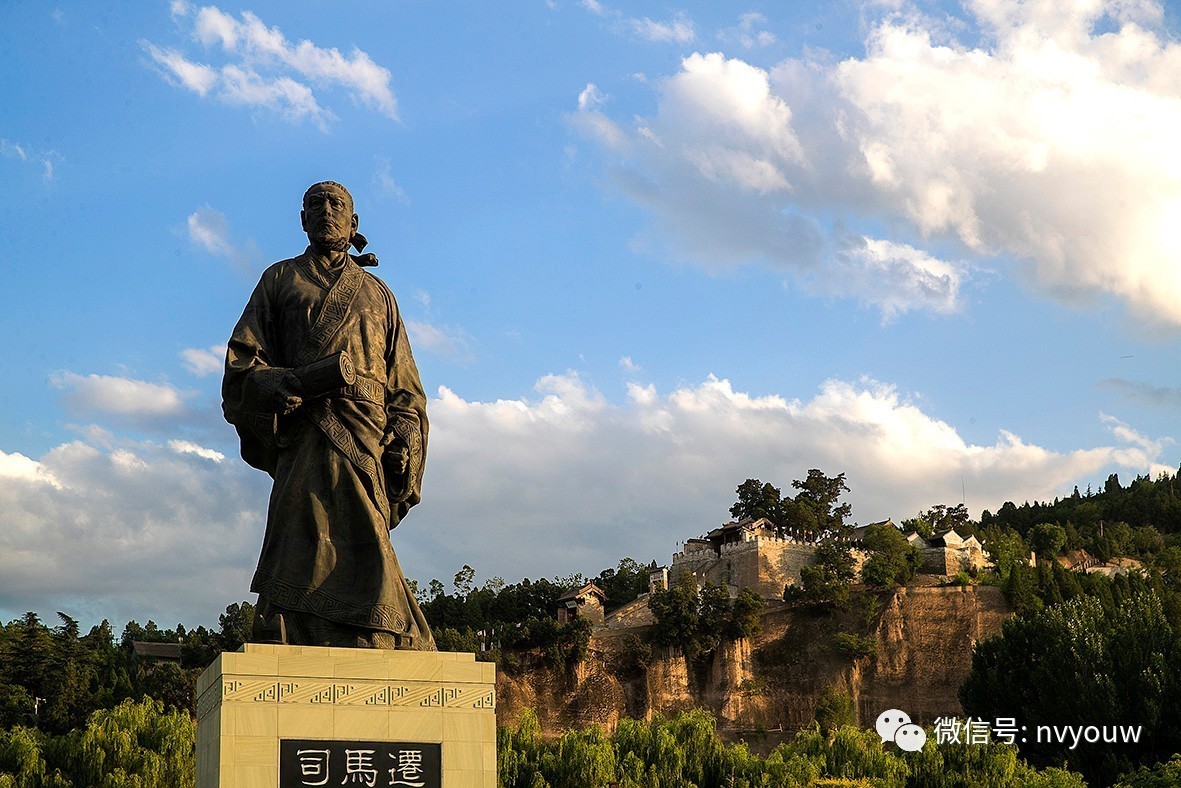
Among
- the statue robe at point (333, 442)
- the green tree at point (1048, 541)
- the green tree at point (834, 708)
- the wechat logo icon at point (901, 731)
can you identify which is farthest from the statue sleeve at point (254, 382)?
the green tree at point (1048, 541)

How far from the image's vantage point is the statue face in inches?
347

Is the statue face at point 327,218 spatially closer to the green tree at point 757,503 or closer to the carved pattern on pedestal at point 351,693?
the carved pattern on pedestal at point 351,693

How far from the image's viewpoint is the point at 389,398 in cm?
870

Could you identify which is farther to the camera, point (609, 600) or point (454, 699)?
point (609, 600)

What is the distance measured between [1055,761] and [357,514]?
3490 centimetres

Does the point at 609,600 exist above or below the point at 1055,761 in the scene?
above

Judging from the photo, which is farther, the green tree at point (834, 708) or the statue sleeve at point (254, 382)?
the green tree at point (834, 708)

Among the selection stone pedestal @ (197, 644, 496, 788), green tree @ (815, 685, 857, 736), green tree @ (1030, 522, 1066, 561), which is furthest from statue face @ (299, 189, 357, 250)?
green tree @ (1030, 522, 1066, 561)

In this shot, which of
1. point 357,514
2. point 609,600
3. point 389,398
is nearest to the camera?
point 357,514

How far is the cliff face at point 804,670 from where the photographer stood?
6544 centimetres

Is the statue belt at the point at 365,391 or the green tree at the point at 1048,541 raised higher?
the green tree at the point at 1048,541

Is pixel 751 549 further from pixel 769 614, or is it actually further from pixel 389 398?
pixel 389 398

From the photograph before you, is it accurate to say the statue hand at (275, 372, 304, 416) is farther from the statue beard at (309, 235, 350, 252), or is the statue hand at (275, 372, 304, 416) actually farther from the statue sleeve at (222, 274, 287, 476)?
the statue beard at (309, 235, 350, 252)

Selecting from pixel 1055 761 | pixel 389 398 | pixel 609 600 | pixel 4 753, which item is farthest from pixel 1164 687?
pixel 609 600
